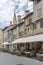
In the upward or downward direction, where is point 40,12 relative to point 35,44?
upward

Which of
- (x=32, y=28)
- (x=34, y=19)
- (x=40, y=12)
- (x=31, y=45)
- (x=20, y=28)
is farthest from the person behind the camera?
(x=20, y=28)

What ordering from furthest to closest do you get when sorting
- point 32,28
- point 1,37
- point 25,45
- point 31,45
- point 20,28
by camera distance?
1. point 1,37
2. point 20,28
3. point 25,45
4. point 31,45
5. point 32,28

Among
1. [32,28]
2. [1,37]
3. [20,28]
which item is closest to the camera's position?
[32,28]

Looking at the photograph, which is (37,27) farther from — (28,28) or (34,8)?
(28,28)

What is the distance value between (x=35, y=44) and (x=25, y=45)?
29.9 ft

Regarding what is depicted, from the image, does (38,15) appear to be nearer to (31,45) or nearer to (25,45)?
(31,45)

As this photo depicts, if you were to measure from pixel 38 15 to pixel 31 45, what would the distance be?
34.8ft

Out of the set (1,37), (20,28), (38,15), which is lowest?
(1,37)

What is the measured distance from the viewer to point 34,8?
4481cm

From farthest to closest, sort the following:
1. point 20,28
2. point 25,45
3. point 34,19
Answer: point 20,28 → point 25,45 → point 34,19

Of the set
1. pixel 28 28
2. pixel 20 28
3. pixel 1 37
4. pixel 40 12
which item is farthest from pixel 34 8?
pixel 1 37

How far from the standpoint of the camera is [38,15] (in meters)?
41.9

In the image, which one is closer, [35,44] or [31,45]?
[35,44]

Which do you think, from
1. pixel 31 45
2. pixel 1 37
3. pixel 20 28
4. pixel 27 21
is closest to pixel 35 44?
pixel 31 45
